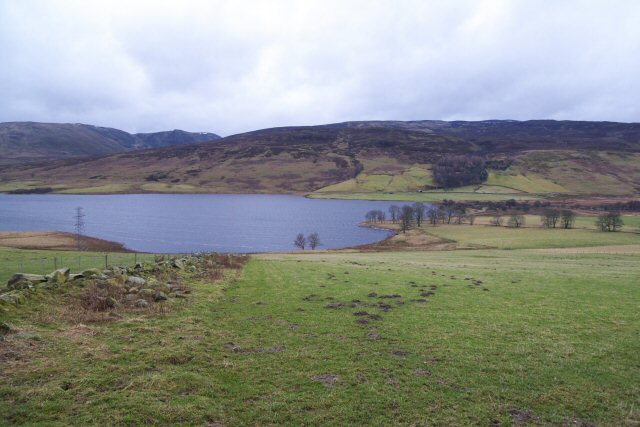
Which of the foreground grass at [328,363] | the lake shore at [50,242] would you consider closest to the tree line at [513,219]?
the lake shore at [50,242]

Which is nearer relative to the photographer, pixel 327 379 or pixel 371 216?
pixel 327 379

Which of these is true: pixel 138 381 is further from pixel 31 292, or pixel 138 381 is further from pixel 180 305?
pixel 31 292

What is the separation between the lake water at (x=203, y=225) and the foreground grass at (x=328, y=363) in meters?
77.7

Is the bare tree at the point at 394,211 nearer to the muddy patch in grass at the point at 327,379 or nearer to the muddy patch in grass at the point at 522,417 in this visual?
the muddy patch in grass at the point at 327,379

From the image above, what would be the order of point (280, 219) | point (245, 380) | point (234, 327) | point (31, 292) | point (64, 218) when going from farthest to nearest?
point (280, 219), point (64, 218), point (31, 292), point (234, 327), point (245, 380)

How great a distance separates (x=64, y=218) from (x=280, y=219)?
2900 inches

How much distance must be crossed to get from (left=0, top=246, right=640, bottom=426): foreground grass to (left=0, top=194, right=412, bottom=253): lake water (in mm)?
77655

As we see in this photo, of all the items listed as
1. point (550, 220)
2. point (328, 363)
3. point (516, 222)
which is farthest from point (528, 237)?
point (328, 363)

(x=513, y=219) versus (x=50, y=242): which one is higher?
(x=513, y=219)

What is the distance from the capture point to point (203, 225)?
Result: 136250 mm

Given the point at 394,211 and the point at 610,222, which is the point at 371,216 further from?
the point at 610,222

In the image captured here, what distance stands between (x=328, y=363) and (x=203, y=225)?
12792cm

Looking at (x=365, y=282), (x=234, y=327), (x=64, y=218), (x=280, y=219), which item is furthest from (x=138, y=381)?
(x=64, y=218)

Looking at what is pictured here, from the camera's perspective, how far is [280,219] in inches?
6132
